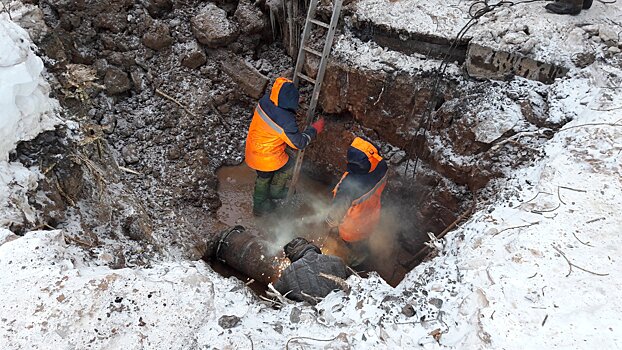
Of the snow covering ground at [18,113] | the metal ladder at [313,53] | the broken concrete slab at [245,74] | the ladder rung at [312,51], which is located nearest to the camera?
the snow covering ground at [18,113]

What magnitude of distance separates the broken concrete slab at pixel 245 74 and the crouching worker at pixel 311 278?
9.86 ft

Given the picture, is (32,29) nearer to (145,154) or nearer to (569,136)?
(145,154)

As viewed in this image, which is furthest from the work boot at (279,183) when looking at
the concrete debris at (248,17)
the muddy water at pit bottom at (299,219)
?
the concrete debris at (248,17)

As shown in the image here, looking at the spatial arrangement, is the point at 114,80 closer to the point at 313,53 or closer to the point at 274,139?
the point at 274,139

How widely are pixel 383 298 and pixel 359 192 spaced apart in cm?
162

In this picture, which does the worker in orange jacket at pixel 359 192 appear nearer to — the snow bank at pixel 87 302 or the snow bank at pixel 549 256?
the snow bank at pixel 549 256

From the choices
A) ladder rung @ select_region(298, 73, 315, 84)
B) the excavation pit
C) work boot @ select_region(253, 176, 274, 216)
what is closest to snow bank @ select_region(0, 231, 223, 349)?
the excavation pit

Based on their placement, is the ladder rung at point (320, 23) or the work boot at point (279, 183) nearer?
the ladder rung at point (320, 23)

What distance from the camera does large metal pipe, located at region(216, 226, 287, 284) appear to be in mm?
3980

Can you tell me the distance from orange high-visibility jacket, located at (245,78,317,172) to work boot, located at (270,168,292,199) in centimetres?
21

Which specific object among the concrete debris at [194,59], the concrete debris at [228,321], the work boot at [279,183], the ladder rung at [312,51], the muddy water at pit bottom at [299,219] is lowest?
the muddy water at pit bottom at [299,219]

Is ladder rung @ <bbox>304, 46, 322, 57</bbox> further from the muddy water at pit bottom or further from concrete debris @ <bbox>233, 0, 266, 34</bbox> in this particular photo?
the muddy water at pit bottom

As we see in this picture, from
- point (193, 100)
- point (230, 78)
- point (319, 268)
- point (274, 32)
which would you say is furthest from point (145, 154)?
point (319, 268)

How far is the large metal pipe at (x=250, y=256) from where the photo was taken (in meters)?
3.98
